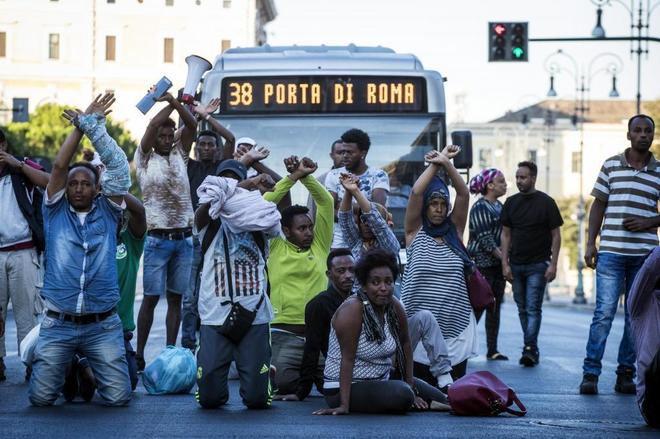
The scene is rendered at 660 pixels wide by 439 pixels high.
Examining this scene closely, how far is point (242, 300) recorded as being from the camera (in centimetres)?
1042

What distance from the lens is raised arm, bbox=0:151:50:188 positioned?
11986 millimetres

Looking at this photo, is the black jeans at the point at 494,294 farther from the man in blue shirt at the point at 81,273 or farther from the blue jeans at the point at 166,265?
the man in blue shirt at the point at 81,273

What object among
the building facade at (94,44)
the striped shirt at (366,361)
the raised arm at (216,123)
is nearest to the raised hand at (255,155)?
the raised arm at (216,123)

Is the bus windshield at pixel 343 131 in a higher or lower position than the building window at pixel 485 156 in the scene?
lower

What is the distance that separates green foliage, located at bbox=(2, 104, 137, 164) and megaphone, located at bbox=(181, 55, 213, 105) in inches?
2019

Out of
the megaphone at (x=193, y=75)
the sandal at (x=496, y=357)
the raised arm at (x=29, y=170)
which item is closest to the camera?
the raised arm at (x=29, y=170)

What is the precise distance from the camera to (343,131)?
53.0ft

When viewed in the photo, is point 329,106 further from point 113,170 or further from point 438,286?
point 113,170

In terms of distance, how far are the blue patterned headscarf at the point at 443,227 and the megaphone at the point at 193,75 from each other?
7.56 feet

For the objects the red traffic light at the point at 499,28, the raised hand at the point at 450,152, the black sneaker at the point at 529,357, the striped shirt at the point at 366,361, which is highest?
the red traffic light at the point at 499,28

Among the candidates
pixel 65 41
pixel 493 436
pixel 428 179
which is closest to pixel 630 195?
pixel 428 179

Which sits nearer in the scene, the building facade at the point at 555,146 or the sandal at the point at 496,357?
the sandal at the point at 496,357

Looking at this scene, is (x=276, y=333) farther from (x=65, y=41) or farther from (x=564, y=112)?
(x=564, y=112)

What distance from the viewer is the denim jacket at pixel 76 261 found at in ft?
34.1
